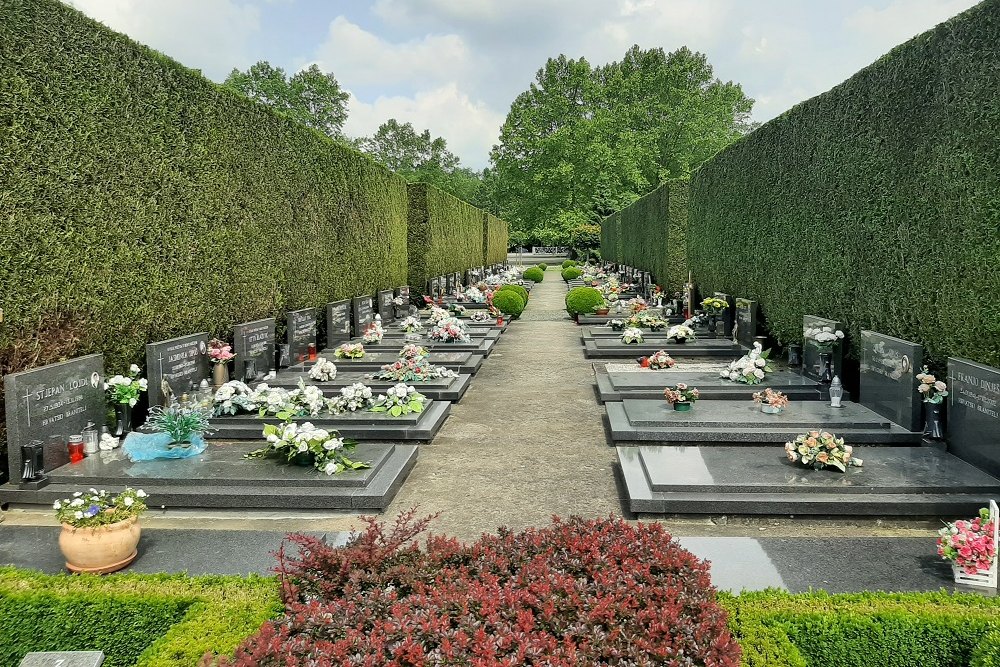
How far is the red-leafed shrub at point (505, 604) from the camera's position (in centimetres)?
319

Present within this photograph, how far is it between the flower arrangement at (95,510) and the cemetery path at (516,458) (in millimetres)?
2253

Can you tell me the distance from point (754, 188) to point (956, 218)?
783cm

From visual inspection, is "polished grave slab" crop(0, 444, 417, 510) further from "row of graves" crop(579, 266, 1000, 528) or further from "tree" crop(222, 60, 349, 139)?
"tree" crop(222, 60, 349, 139)

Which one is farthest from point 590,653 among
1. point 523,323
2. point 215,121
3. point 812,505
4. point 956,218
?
point 523,323

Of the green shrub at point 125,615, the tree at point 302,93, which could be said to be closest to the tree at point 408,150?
the tree at point 302,93

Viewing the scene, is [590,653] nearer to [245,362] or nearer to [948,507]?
[948,507]

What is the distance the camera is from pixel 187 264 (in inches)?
408

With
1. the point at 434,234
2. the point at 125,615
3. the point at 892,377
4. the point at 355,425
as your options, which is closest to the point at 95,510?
the point at 125,615

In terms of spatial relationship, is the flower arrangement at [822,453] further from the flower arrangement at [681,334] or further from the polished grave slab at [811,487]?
the flower arrangement at [681,334]

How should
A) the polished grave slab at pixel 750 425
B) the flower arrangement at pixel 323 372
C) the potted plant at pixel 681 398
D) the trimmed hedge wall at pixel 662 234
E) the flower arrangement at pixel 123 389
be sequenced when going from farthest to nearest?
1. the trimmed hedge wall at pixel 662 234
2. the flower arrangement at pixel 323 372
3. the potted plant at pixel 681 398
4. the flower arrangement at pixel 123 389
5. the polished grave slab at pixel 750 425

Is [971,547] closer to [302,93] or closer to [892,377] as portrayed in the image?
[892,377]

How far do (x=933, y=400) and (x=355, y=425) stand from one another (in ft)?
22.5

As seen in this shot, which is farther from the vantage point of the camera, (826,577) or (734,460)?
(734,460)

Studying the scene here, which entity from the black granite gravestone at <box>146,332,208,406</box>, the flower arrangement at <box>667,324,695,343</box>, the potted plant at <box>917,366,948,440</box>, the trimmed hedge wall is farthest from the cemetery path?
the trimmed hedge wall
